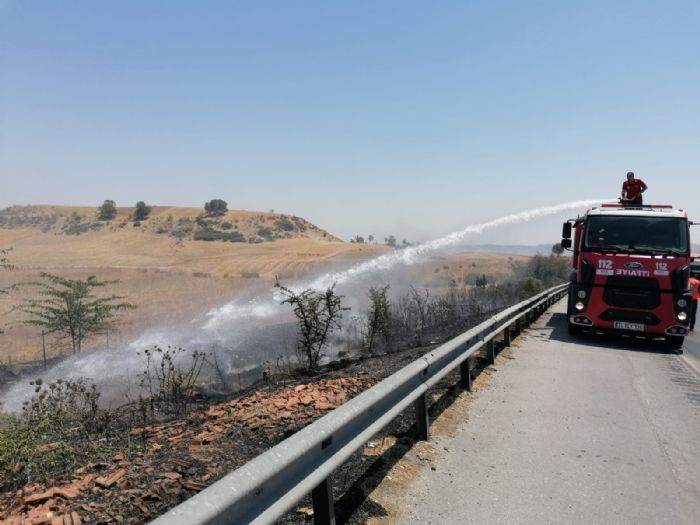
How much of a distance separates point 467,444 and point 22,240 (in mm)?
78802

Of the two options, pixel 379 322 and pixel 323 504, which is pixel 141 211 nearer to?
pixel 379 322

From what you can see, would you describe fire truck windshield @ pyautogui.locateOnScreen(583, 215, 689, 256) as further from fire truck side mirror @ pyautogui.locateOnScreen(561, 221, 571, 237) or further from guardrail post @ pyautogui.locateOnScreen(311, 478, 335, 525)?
guardrail post @ pyautogui.locateOnScreen(311, 478, 335, 525)

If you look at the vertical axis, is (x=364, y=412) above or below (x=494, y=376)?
above

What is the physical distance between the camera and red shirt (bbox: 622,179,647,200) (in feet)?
44.0

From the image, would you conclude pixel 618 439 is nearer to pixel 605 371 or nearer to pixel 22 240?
pixel 605 371

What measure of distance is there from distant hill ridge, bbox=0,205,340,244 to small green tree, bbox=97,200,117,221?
0.75 m

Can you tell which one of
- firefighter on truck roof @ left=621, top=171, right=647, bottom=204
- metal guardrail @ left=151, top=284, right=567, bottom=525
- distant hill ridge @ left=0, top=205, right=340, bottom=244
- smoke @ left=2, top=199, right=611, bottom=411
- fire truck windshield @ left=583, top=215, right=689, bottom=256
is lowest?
smoke @ left=2, top=199, right=611, bottom=411

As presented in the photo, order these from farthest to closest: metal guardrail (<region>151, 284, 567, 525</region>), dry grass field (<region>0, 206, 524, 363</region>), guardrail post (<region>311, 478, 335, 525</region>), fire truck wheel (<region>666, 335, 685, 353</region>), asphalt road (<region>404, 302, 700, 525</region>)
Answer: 1. dry grass field (<region>0, 206, 524, 363</region>)
2. fire truck wheel (<region>666, 335, 685, 353</region>)
3. asphalt road (<region>404, 302, 700, 525</region>)
4. guardrail post (<region>311, 478, 335, 525</region>)
5. metal guardrail (<region>151, 284, 567, 525</region>)

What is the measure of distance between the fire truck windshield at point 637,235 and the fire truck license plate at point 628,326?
1600mm

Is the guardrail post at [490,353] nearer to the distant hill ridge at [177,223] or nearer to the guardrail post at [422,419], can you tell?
the guardrail post at [422,419]

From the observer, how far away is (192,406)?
8758 mm

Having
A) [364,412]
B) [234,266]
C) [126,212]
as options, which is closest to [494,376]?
[364,412]

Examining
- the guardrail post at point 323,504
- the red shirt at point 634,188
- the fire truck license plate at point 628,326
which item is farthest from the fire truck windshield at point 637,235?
the guardrail post at point 323,504

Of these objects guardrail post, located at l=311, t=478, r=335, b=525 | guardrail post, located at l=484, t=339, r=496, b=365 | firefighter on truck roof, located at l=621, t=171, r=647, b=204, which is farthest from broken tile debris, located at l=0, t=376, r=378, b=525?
firefighter on truck roof, located at l=621, t=171, r=647, b=204
